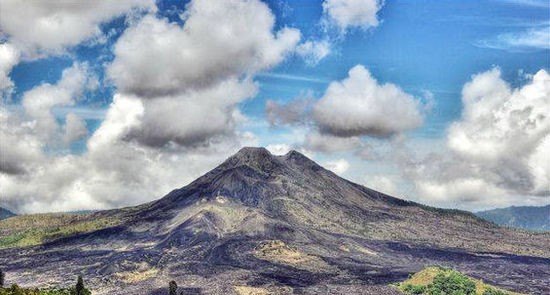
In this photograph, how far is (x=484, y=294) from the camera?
200m

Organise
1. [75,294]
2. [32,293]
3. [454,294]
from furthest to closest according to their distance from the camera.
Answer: [454,294] → [75,294] → [32,293]

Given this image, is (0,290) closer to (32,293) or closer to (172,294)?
(32,293)

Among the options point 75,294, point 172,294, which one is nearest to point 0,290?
point 75,294

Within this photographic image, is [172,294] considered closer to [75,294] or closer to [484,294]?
[75,294]

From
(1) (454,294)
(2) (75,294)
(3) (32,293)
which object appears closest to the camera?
(3) (32,293)

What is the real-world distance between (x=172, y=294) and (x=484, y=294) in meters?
104

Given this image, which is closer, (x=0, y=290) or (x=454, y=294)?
(x=0, y=290)

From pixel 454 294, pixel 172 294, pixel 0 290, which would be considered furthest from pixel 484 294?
pixel 0 290

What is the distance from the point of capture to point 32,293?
132125mm

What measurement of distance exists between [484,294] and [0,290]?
489ft

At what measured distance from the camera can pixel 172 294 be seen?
A: 172 meters

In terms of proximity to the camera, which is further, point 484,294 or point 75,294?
point 484,294

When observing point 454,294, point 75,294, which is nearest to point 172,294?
point 75,294

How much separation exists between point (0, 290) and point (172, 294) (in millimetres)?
50596
